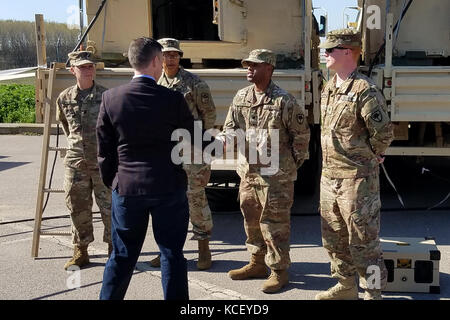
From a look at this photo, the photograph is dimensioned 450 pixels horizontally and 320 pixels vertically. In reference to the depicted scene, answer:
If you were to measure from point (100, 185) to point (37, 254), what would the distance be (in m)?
0.96

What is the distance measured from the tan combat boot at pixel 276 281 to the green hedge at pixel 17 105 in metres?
11.9

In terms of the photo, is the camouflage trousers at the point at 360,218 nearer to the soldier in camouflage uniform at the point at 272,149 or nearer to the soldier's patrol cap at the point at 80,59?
the soldier in camouflage uniform at the point at 272,149

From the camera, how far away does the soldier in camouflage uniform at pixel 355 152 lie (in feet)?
13.0

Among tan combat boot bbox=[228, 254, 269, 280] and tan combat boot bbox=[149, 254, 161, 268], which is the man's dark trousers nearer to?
tan combat boot bbox=[228, 254, 269, 280]

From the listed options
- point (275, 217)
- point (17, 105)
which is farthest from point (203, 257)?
point (17, 105)

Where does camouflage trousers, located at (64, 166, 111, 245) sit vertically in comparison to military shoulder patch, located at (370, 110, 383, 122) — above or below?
below

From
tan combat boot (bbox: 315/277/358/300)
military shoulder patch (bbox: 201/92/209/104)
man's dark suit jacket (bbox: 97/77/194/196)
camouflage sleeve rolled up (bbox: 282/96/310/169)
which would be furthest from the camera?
military shoulder patch (bbox: 201/92/209/104)

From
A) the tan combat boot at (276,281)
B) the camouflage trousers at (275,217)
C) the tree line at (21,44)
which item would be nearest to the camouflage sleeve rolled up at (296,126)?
the camouflage trousers at (275,217)

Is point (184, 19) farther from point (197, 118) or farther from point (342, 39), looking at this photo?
point (342, 39)

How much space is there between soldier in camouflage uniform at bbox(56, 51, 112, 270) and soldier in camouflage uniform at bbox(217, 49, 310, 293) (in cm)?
120

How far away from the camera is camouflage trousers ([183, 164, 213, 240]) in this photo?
5.14 m

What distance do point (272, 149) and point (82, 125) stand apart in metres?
1.63

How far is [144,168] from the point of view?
352 centimetres

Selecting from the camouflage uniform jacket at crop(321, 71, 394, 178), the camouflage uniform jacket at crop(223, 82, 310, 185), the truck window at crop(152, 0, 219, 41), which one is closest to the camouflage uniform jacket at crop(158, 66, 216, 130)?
the camouflage uniform jacket at crop(223, 82, 310, 185)
